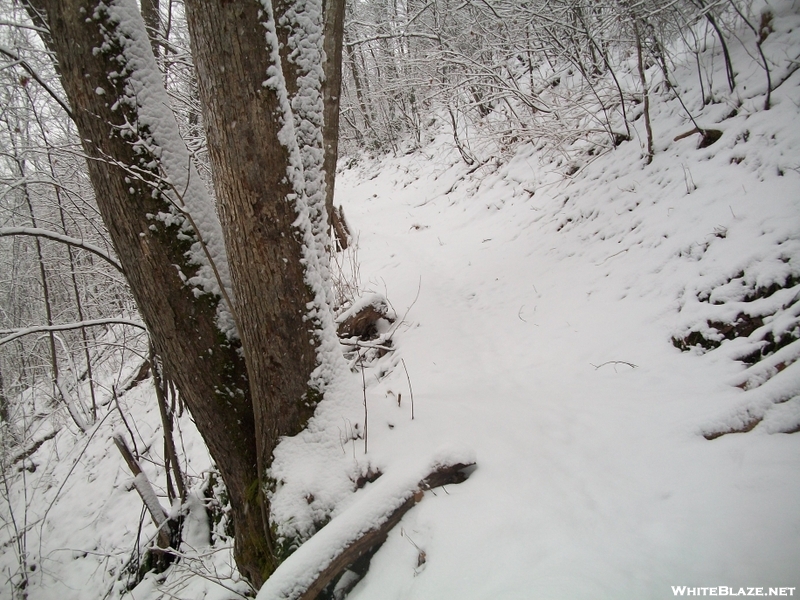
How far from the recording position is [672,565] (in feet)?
4.25

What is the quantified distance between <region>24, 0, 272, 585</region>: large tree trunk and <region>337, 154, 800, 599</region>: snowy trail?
710mm

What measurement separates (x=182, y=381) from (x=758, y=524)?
2.42 meters

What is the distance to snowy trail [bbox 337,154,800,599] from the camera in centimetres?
132

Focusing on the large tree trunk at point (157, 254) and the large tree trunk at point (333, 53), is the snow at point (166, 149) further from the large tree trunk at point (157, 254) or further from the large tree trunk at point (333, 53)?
the large tree trunk at point (333, 53)

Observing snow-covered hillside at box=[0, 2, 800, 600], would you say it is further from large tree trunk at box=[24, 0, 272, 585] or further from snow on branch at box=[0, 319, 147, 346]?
snow on branch at box=[0, 319, 147, 346]

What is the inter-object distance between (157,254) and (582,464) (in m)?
2.28

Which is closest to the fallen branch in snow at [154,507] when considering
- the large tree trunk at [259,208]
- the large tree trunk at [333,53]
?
the large tree trunk at [259,208]

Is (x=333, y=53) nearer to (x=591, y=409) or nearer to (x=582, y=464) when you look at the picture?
(x=591, y=409)

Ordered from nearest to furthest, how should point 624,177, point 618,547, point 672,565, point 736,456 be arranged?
point 672,565
point 618,547
point 736,456
point 624,177

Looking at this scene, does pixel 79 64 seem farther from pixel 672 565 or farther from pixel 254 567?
pixel 672 565

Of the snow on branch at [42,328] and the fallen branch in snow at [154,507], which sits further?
the fallen branch in snow at [154,507]

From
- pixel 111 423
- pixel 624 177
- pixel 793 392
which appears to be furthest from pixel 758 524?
pixel 111 423

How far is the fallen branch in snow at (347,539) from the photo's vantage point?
4.81 ft

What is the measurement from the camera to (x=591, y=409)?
231 cm
